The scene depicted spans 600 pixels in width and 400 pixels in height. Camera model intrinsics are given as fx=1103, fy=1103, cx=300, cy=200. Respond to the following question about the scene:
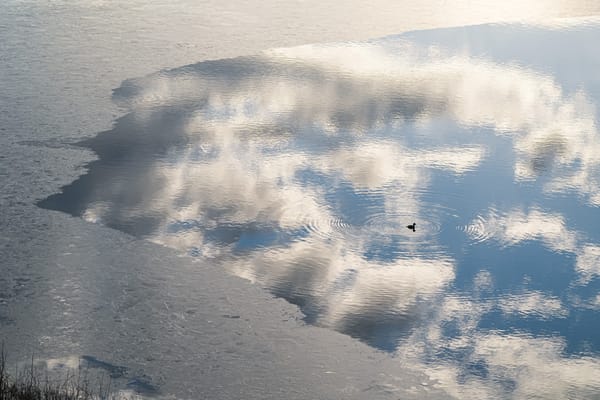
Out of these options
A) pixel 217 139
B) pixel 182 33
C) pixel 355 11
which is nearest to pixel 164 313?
pixel 217 139

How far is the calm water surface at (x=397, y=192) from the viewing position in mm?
6535

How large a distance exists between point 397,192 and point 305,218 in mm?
914

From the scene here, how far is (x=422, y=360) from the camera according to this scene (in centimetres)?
614

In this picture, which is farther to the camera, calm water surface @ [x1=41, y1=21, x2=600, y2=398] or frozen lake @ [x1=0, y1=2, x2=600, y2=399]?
calm water surface @ [x1=41, y1=21, x2=600, y2=398]

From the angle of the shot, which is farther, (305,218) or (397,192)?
(397,192)

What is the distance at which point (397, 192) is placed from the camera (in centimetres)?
857

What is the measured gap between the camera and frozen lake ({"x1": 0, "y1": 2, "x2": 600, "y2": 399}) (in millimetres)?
6125

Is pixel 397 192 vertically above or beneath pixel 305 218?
above

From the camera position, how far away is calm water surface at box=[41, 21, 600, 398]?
257 inches

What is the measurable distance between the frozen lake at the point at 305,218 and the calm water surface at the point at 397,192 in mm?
22

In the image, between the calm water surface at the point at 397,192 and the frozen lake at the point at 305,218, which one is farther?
the calm water surface at the point at 397,192

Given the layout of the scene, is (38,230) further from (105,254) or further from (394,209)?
(394,209)

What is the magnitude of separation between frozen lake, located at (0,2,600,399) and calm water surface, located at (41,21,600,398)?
0.07 ft

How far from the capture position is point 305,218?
8039mm
